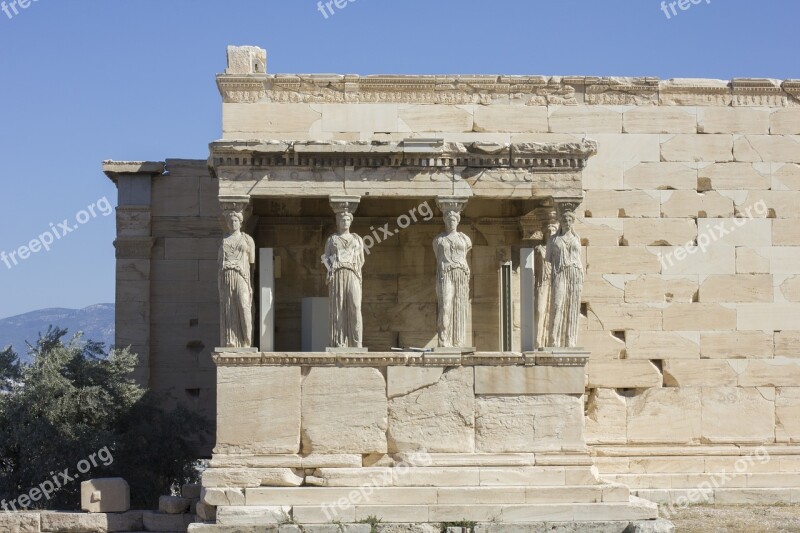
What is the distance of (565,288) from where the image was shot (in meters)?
13.9

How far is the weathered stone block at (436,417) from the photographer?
1355 centimetres

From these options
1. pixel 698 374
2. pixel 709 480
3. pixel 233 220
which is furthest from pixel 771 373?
pixel 233 220

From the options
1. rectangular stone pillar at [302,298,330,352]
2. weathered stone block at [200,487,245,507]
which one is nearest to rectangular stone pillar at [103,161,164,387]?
rectangular stone pillar at [302,298,330,352]

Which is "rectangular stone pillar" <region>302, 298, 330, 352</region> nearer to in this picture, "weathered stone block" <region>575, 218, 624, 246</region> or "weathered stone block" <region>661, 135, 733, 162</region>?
"weathered stone block" <region>575, 218, 624, 246</region>

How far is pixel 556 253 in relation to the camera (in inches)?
550

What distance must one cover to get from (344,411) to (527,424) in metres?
2.06

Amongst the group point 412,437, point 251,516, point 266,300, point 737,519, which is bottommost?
point 737,519

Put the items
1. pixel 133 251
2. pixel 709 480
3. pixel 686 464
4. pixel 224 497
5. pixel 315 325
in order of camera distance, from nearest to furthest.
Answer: pixel 224 497 → pixel 315 325 → pixel 709 480 → pixel 686 464 → pixel 133 251

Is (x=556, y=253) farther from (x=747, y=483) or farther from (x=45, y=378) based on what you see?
(x=45, y=378)

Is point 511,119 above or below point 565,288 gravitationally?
above

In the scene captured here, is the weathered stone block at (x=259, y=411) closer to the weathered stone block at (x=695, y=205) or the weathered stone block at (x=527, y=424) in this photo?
the weathered stone block at (x=527, y=424)

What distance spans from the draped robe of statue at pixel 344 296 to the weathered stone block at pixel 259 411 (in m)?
0.65

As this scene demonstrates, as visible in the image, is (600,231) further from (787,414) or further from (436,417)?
(436,417)

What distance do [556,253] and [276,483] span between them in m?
4.08
